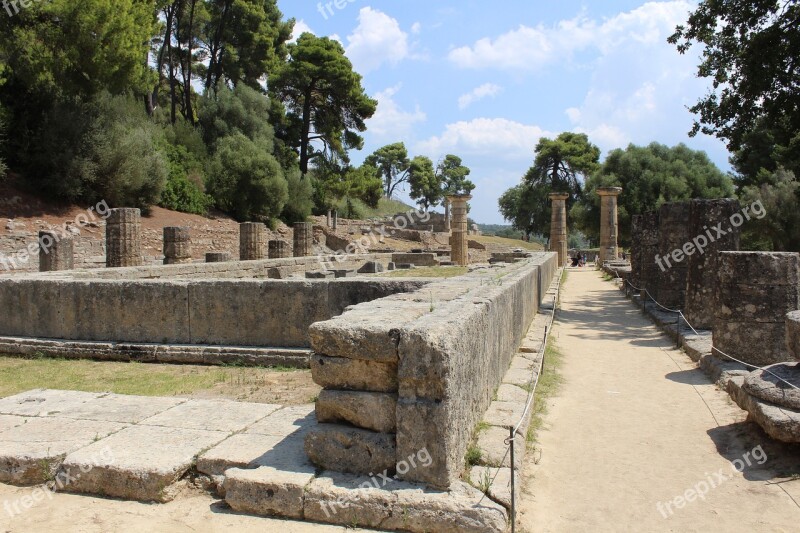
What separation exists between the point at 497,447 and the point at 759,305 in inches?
193

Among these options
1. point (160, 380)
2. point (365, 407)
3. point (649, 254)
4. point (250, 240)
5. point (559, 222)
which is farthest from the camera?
point (559, 222)

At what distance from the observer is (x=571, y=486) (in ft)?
13.2

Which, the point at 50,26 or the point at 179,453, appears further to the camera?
the point at 50,26

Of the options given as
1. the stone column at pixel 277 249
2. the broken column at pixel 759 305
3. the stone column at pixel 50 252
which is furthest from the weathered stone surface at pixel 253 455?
the stone column at pixel 277 249

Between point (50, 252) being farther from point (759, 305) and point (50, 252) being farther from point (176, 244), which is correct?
point (759, 305)

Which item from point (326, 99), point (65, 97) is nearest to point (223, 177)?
point (65, 97)

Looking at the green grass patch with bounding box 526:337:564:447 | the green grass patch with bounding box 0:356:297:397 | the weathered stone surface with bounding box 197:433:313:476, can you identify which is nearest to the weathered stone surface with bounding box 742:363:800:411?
the green grass patch with bounding box 526:337:564:447

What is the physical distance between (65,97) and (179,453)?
25090 millimetres

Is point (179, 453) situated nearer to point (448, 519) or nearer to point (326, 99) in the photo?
point (448, 519)

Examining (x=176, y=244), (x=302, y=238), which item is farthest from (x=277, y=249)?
(x=176, y=244)

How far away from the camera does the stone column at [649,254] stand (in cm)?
1422

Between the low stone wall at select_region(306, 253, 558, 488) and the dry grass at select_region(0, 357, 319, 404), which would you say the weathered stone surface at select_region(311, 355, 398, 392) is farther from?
the dry grass at select_region(0, 357, 319, 404)

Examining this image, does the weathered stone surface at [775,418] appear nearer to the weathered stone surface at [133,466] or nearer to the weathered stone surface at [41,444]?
the weathered stone surface at [133,466]

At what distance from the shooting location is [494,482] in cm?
344
